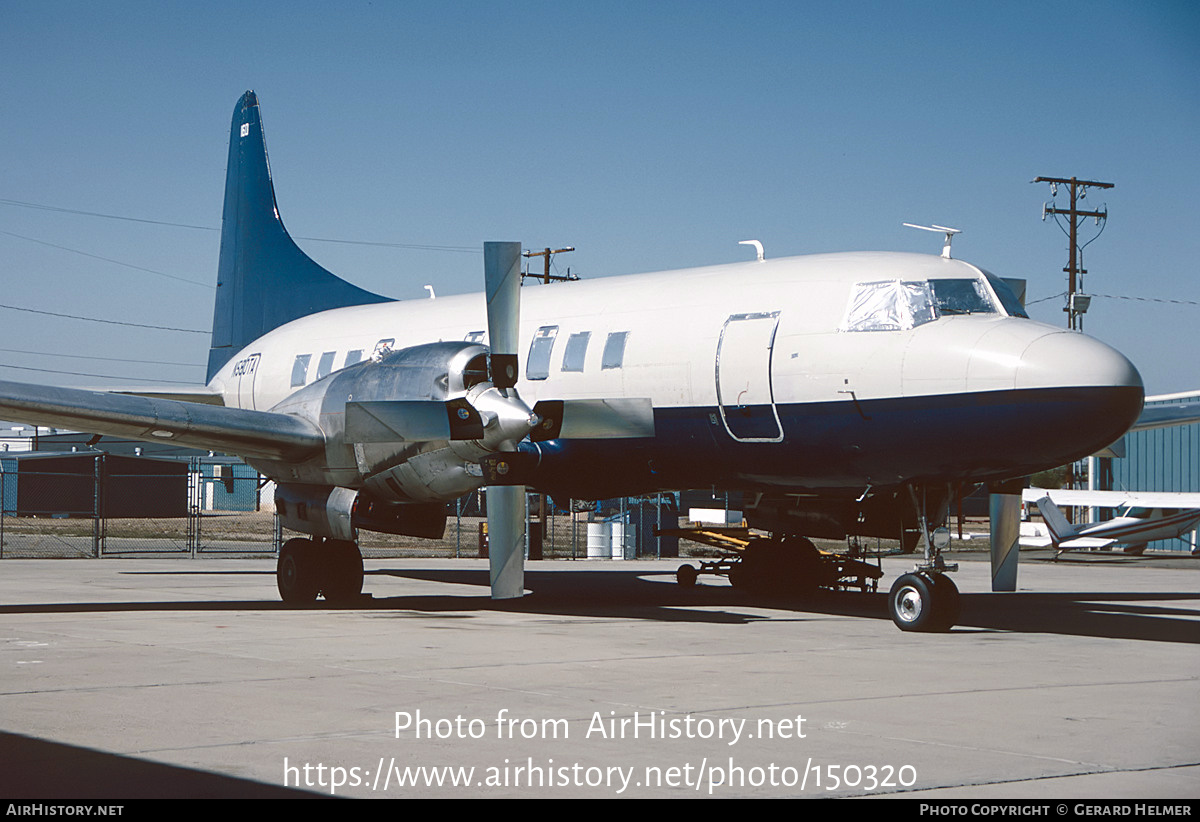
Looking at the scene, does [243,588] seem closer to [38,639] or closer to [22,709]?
[38,639]

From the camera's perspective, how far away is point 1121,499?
35.6 metres

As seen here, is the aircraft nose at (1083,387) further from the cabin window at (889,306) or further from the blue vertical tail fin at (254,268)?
the blue vertical tail fin at (254,268)

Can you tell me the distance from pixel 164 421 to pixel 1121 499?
2834 cm

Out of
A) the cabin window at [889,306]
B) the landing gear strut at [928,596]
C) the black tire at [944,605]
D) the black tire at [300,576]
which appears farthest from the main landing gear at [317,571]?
the black tire at [944,605]

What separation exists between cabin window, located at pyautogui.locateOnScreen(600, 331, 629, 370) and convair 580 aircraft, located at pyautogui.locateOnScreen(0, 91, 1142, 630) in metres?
0.03

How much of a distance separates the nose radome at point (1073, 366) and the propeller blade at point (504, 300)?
5.38 meters

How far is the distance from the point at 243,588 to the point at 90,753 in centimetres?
1370

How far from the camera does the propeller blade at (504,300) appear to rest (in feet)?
47.3

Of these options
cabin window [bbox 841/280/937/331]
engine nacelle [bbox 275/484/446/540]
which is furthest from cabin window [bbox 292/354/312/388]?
cabin window [bbox 841/280/937/331]

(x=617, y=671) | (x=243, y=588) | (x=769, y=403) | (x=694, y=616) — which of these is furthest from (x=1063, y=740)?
(x=243, y=588)

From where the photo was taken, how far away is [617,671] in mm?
10188

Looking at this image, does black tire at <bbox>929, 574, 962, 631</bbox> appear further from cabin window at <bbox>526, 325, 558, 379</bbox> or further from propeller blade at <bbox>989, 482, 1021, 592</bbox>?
cabin window at <bbox>526, 325, 558, 379</bbox>

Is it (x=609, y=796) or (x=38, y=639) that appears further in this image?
(x=38, y=639)

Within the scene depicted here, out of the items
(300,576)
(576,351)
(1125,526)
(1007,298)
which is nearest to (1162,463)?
(1125,526)
